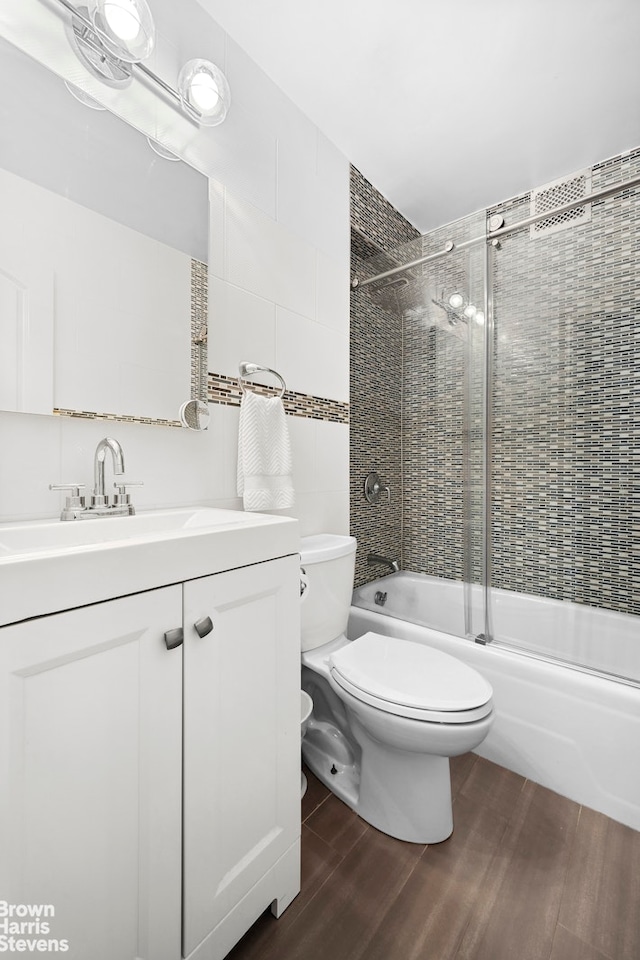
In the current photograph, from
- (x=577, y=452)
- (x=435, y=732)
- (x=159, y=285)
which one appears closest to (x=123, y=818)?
(x=435, y=732)

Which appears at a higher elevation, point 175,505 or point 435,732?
point 175,505

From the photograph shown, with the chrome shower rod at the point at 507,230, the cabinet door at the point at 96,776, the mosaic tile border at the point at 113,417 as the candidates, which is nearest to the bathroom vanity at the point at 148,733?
the cabinet door at the point at 96,776

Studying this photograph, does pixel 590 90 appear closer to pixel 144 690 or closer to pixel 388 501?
pixel 388 501

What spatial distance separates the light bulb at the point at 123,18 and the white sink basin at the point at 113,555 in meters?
1.15

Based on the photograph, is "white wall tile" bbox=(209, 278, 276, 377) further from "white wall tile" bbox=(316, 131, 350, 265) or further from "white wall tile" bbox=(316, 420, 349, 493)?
"white wall tile" bbox=(316, 131, 350, 265)

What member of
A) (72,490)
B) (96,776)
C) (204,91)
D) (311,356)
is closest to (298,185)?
(204,91)

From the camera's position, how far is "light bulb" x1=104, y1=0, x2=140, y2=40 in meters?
1.02

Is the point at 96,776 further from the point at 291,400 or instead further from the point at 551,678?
the point at 551,678

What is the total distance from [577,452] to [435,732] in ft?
4.46

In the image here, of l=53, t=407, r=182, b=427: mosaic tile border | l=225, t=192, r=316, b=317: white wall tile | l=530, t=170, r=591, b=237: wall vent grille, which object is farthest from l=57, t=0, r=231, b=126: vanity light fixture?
l=530, t=170, r=591, b=237: wall vent grille

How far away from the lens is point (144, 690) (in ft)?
2.23

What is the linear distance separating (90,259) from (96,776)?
108 cm

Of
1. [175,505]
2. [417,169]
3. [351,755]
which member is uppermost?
[417,169]

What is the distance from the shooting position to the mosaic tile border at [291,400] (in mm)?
1372
